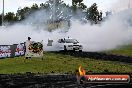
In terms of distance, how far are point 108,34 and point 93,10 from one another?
106ft

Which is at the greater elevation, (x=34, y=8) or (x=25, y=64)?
(x=34, y=8)

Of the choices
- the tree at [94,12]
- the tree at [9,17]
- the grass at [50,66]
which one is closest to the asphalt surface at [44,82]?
the grass at [50,66]

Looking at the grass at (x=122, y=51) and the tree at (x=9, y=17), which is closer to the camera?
the grass at (x=122, y=51)

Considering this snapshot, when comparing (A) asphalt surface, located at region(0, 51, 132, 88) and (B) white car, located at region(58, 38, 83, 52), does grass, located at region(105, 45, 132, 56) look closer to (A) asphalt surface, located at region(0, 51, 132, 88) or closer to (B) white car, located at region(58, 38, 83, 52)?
(B) white car, located at region(58, 38, 83, 52)

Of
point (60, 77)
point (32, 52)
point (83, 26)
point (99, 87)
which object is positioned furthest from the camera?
point (83, 26)

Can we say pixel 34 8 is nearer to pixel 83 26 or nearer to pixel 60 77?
pixel 83 26

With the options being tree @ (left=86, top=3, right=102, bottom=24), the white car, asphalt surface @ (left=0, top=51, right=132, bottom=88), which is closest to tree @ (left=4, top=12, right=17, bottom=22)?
tree @ (left=86, top=3, right=102, bottom=24)

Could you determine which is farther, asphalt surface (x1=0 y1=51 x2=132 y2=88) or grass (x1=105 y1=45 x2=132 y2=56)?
grass (x1=105 y1=45 x2=132 y2=56)

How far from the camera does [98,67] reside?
2486 cm

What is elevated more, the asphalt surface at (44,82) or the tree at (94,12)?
the tree at (94,12)

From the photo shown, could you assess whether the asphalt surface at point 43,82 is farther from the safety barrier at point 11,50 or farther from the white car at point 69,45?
the white car at point 69,45

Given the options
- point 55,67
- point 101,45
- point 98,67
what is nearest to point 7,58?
point 55,67

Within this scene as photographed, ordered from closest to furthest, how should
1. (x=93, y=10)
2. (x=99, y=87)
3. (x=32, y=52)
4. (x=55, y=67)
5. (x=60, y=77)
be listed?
(x=99, y=87) < (x=60, y=77) < (x=55, y=67) < (x=32, y=52) < (x=93, y=10)

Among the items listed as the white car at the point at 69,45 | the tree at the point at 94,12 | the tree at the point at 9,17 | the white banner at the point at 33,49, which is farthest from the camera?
the tree at the point at 9,17
